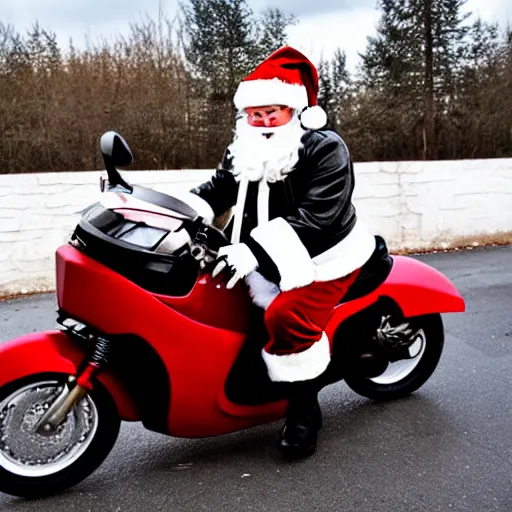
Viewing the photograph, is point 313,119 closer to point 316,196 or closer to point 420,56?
point 316,196

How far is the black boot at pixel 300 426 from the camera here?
2.79 m

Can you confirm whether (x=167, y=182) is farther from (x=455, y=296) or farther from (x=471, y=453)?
(x=471, y=453)

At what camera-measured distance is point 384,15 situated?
13.6 metres

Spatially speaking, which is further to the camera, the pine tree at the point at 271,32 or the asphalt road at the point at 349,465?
the pine tree at the point at 271,32

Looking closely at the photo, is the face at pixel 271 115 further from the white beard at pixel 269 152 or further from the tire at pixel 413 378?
the tire at pixel 413 378

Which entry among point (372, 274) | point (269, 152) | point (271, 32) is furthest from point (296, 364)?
point (271, 32)

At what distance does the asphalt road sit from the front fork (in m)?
0.34

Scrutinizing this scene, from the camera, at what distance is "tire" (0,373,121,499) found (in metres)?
2.40

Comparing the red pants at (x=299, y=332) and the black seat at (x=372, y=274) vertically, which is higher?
the black seat at (x=372, y=274)

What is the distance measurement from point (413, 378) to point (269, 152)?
1.62 m

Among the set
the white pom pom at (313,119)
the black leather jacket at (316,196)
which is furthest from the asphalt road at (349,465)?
the white pom pom at (313,119)

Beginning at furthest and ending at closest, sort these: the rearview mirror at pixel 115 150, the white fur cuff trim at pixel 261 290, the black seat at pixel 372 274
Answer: the black seat at pixel 372 274 < the white fur cuff trim at pixel 261 290 < the rearview mirror at pixel 115 150

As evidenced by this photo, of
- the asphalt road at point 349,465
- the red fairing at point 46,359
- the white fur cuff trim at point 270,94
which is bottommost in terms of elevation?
the asphalt road at point 349,465

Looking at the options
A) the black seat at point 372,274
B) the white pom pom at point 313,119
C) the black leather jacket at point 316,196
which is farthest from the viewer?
the black seat at point 372,274
